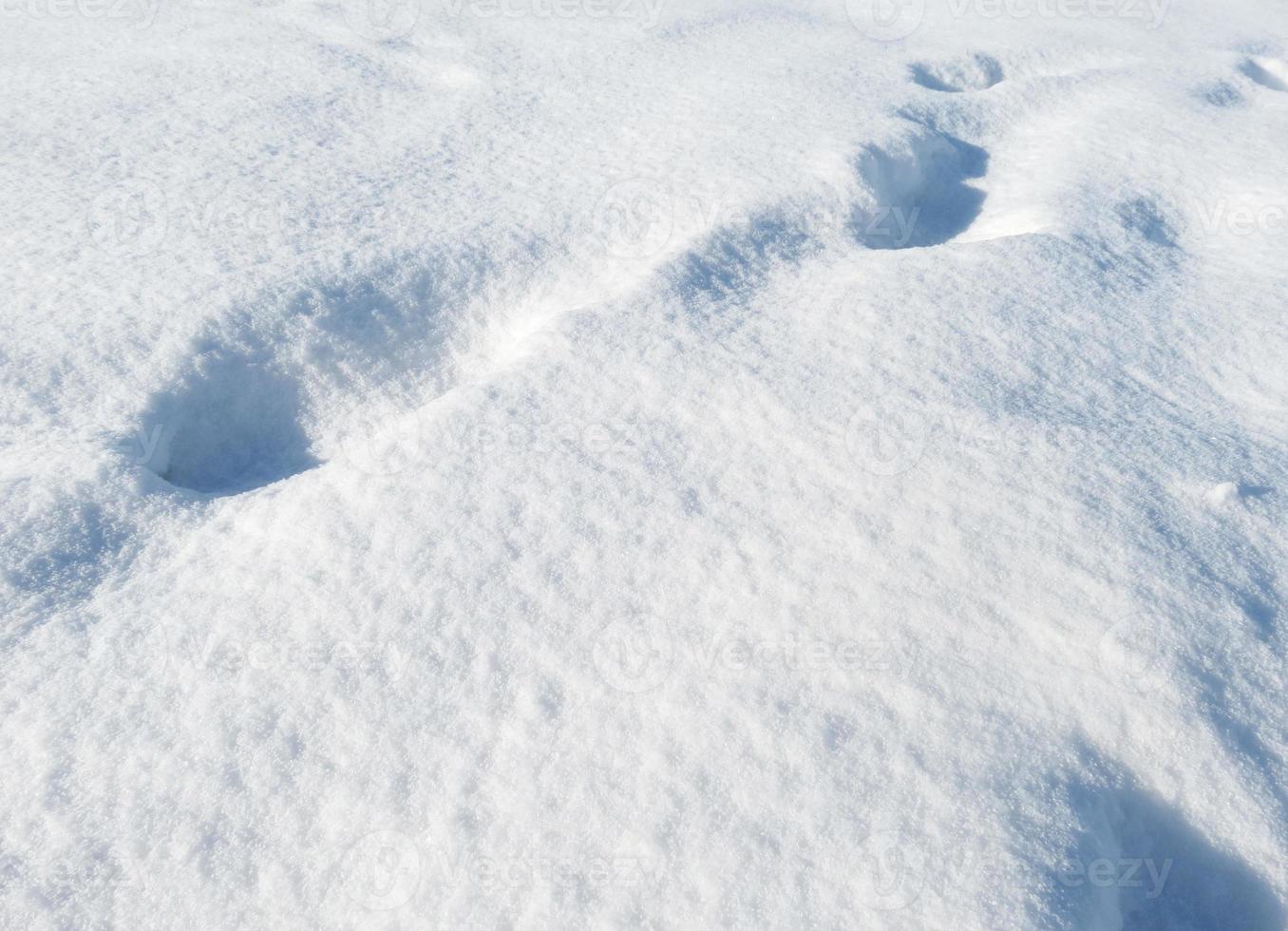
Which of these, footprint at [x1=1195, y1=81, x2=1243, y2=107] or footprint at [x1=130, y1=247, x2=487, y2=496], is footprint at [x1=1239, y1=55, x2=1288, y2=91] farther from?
footprint at [x1=130, y1=247, x2=487, y2=496]

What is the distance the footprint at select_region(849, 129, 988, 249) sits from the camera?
4.22m

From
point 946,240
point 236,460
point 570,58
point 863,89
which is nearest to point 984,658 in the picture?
point 236,460

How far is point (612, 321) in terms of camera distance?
10.6 ft

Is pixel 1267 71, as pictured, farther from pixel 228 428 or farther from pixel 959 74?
pixel 228 428

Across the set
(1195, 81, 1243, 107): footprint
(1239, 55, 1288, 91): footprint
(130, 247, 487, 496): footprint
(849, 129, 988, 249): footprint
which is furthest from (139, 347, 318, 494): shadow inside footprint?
(1239, 55, 1288, 91): footprint

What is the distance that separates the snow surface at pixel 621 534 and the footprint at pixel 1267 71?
301 cm

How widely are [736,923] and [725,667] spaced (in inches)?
23.8

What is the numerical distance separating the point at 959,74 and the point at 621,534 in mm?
5184

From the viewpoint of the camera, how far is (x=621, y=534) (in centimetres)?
252

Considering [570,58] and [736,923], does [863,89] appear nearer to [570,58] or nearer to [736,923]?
[570,58]

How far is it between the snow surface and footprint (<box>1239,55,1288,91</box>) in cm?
301

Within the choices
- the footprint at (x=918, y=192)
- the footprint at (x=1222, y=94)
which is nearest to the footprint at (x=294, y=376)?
the footprint at (x=918, y=192)

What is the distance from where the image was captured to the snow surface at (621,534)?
192 centimetres

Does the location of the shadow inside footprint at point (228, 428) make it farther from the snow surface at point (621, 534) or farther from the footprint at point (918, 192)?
the footprint at point (918, 192)
